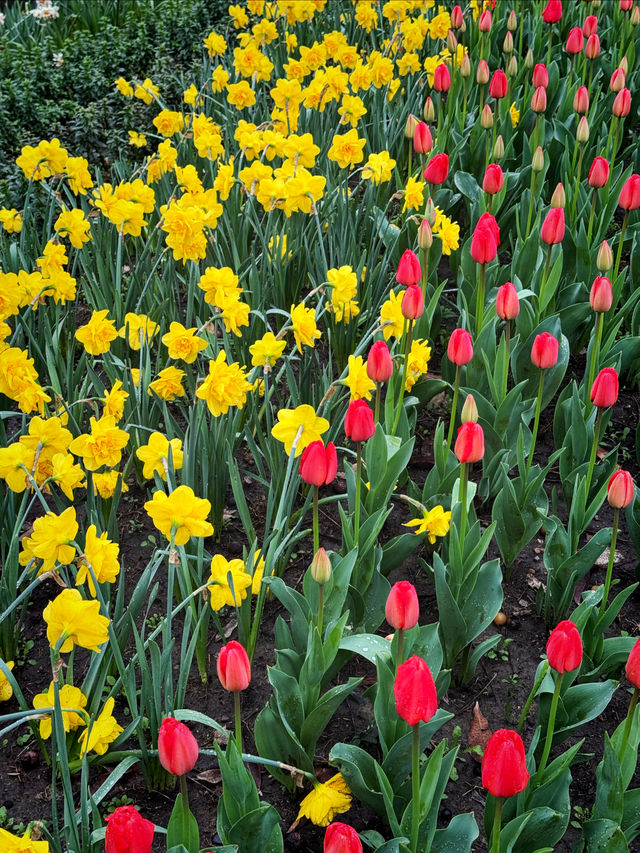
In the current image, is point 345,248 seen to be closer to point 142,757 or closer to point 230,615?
point 230,615

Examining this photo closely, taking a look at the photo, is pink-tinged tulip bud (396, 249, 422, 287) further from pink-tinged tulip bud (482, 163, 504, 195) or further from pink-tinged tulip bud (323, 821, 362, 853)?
pink-tinged tulip bud (323, 821, 362, 853)

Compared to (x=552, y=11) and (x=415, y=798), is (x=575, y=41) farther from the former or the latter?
(x=415, y=798)

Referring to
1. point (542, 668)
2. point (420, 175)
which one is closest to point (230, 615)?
point (542, 668)

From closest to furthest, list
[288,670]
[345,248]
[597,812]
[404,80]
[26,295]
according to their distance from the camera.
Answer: [597,812], [288,670], [26,295], [345,248], [404,80]

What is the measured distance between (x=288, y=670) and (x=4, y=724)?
2.09ft

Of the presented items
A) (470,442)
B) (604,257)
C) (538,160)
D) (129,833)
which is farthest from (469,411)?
(538,160)

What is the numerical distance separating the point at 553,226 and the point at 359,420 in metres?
1.11

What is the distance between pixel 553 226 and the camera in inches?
94.7

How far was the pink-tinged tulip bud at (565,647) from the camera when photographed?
1.33m

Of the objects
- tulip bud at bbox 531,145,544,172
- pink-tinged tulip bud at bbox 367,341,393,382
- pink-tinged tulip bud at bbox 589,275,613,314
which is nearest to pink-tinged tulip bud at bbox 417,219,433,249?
pink-tinged tulip bud at bbox 589,275,613,314

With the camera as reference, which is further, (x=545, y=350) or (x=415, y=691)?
(x=545, y=350)

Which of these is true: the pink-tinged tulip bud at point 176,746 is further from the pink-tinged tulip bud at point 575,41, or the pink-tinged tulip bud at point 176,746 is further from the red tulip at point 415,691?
the pink-tinged tulip bud at point 575,41

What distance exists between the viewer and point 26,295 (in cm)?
238

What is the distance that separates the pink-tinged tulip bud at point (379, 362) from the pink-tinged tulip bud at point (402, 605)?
597 mm
